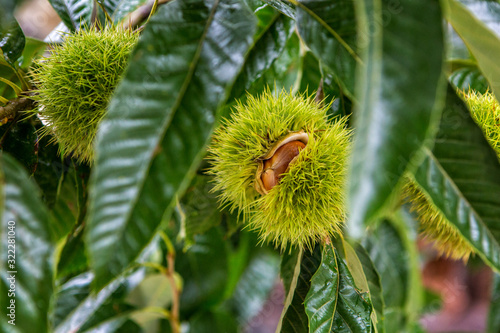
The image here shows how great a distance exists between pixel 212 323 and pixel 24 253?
817mm

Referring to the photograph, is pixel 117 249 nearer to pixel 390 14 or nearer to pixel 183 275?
pixel 390 14

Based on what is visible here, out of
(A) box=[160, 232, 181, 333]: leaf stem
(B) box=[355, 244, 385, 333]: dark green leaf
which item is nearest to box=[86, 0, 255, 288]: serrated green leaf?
(B) box=[355, 244, 385, 333]: dark green leaf

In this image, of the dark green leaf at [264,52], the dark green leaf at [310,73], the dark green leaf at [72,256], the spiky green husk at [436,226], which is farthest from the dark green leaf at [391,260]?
the dark green leaf at [72,256]

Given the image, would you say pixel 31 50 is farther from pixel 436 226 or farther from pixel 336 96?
pixel 436 226

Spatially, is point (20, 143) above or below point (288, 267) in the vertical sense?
above

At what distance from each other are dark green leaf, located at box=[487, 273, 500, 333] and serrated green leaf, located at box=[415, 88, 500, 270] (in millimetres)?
522

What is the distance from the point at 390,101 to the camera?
27cm

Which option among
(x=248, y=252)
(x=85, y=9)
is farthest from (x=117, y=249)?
(x=248, y=252)

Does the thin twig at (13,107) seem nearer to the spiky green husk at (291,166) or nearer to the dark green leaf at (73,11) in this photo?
the dark green leaf at (73,11)

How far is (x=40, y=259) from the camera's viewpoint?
1.13ft

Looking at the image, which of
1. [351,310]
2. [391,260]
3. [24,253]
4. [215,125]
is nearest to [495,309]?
[391,260]

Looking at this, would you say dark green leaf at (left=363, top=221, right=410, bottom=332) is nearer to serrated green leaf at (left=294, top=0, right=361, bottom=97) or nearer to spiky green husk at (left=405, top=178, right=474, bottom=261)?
spiky green husk at (left=405, top=178, right=474, bottom=261)

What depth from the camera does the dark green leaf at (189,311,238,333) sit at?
3.46 feet

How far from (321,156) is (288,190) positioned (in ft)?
0.23
